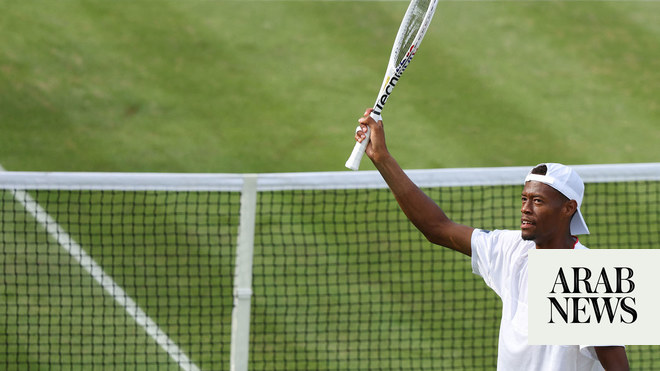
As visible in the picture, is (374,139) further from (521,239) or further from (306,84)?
(306,84)

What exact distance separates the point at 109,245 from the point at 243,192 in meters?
2.95

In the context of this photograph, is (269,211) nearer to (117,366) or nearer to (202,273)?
(202,273)

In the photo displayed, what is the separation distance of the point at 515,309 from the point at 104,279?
19.6 feet

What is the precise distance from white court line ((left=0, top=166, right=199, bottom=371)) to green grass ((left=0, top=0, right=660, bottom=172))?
1212 millimetres

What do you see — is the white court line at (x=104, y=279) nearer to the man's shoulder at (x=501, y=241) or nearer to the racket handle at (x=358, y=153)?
the racket handle at (x=358, y=153)

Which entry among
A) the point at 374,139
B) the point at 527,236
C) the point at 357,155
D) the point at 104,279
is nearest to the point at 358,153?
the point at 357,155

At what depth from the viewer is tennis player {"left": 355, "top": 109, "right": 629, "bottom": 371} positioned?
428 cm

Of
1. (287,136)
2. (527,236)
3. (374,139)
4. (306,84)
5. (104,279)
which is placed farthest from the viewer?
(306,84)

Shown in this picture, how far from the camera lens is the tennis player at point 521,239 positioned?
4277mm

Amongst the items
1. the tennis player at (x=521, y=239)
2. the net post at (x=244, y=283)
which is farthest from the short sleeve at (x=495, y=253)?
the net post at (x=244, y=283)

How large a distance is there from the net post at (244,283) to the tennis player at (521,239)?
8.99 ft

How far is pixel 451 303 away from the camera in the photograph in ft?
30.6

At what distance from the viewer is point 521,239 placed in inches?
184

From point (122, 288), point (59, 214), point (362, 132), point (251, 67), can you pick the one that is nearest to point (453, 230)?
point (362, 132)
